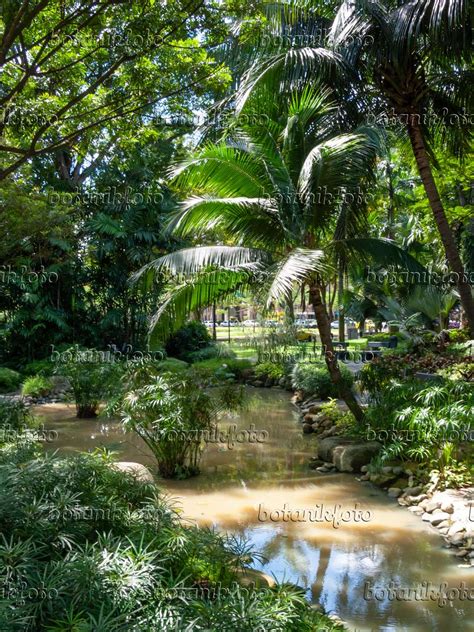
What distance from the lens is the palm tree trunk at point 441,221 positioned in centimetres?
910

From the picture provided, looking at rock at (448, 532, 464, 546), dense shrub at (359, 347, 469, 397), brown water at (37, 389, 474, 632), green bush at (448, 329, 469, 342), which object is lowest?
brown water at (37, 389, 474, 632)

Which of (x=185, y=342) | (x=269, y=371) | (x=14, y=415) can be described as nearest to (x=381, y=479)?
(x=14, y=415)

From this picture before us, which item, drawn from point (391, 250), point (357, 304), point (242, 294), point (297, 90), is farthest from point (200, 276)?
point (357, 304)

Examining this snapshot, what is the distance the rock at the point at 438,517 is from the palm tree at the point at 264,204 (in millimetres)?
2892

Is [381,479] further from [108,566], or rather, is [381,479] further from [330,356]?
[108,566]

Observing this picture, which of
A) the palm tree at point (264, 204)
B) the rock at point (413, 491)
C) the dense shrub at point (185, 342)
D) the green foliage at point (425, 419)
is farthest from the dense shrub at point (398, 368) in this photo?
the dense shrub at point (185, 342)

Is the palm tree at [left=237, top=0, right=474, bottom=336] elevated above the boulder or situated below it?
above

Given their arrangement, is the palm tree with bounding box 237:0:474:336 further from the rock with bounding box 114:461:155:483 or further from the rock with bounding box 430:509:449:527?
the rock with bounding box 114:461:155:483

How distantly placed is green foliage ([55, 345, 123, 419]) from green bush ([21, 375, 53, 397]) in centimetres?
215

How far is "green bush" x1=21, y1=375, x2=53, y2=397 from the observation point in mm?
14141

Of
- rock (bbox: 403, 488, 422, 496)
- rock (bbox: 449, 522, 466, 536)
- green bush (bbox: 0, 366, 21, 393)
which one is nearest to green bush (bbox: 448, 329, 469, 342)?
rock (bbox: 403, 488, 422, 496)

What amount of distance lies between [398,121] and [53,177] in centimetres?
1227

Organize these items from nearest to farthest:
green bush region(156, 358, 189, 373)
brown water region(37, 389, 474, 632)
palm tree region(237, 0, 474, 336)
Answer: brown water region(37, 389, 474, 632) → palm tree region(237, 0, 474, 336) → green bush region(156, 358, 189, 373)

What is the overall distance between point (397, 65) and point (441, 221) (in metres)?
2.54
